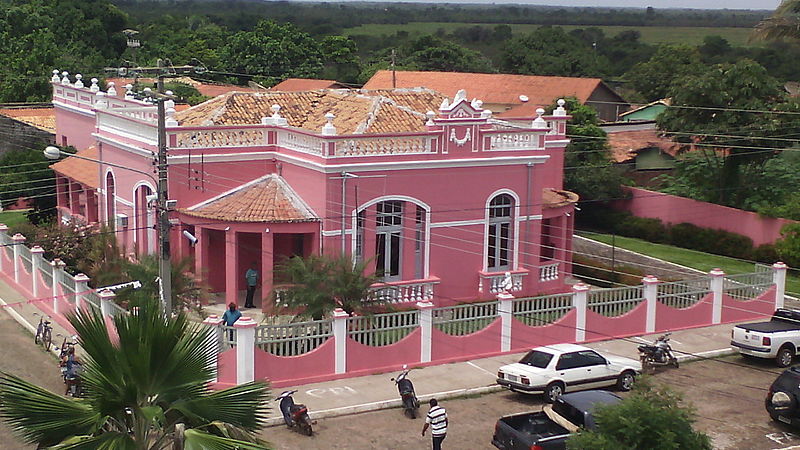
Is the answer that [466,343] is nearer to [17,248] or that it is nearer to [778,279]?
[778,279]

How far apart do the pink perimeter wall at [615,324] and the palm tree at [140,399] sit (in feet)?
41.0

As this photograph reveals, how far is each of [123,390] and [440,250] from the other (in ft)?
48.2

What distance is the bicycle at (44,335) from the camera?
2200cm

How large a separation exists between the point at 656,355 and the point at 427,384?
15.0 feet

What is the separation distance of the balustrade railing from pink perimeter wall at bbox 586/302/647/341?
13.1ft

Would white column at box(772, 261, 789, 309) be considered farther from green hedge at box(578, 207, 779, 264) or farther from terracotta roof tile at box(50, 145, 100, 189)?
terracotta roof tile at box(50, 145, 100, 189)

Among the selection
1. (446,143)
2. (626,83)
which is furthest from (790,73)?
(446,143)

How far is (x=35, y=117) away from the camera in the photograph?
136 ft

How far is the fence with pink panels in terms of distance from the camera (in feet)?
63.3

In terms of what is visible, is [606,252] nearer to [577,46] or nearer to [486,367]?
[486,367]

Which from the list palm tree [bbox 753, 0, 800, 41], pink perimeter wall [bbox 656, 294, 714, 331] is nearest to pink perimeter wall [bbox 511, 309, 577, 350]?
pink perimeter wall [bbox 656, 294, 714, 331]

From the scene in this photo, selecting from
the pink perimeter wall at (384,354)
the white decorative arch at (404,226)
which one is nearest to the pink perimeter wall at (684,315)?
the white decorative arch at (404,226)

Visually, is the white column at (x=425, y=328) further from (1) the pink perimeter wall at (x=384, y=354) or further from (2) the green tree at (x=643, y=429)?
(2) the green tree at (x=643, y=429)

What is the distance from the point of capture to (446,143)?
24.5 metres
